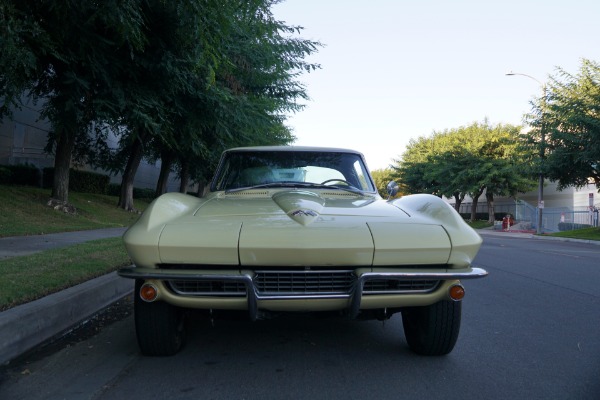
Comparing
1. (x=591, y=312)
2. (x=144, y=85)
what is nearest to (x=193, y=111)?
(x=144, y=85)

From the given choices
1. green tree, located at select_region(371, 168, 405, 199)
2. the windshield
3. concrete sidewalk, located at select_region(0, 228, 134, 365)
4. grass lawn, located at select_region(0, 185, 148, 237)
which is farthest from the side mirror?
green tree, located at select_region(371, 168, 405, 199)

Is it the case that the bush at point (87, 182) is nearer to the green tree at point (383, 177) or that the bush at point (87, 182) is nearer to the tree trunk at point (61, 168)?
the tree trunk at point (61, 168)

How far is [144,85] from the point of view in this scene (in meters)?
12.9

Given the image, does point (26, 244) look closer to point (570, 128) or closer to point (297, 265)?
point (297, 265)

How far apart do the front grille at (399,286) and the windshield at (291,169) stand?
74.5 inches

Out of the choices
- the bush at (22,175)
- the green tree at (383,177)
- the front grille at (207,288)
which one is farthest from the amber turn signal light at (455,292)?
the green tree at (383,177)

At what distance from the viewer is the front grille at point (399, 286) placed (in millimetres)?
3207

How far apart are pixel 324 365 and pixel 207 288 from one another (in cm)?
101

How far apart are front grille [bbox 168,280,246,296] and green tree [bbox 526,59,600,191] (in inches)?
983

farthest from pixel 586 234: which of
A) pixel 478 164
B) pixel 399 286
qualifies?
pixel 399 286

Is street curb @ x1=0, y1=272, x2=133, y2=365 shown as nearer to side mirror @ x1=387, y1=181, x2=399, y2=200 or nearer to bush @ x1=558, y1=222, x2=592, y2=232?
side mirror @ x1=387, y1=181, x2=399, y2=200

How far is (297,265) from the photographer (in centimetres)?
313

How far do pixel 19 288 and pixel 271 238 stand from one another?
2.96 meters

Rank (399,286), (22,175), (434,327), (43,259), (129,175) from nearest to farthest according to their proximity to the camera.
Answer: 1. (399,286)
2. (434,327)
3. (43,259)
4. (22,175)
5. (129,175)
